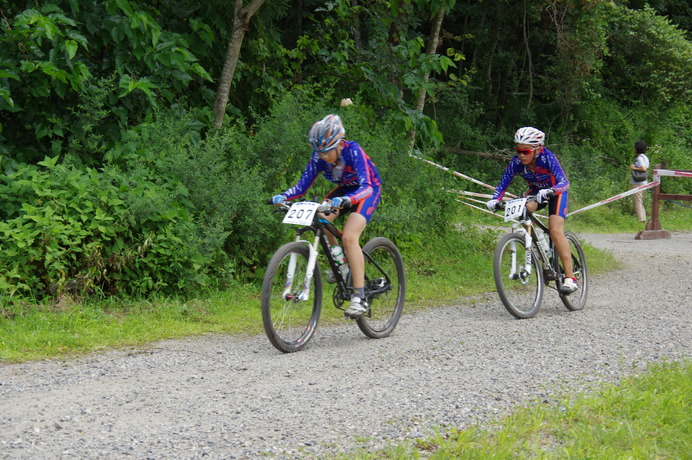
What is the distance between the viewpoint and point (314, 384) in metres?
5.35

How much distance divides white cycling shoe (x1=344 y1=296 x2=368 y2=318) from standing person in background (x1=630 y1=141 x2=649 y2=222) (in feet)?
44.2

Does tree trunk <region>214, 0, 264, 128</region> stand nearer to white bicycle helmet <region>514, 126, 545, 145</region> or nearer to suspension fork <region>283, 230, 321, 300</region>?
white bicycle helmet <region>514, 126, 545, 145</region>

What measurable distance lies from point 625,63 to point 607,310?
1807cm

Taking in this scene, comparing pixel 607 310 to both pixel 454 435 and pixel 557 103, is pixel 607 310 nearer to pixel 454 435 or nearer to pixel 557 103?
pixel 454 435

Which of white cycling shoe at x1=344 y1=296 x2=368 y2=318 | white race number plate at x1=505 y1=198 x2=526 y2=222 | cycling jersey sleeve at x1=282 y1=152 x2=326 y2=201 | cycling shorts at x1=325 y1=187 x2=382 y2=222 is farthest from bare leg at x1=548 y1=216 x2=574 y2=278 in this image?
cycling jersey sleeve at x1=282 y1=152 x2=326 y2=201

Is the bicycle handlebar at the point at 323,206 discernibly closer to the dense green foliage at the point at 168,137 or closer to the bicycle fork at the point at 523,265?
the dense green foliage at the point at 168,137

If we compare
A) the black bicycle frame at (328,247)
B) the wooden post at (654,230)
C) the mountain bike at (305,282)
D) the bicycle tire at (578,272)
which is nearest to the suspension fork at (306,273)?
the mountain bike at (305,282)

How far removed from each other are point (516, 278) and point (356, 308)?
92.8 inches

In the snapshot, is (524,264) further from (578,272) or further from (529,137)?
(529,137)

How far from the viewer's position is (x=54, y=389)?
513cm

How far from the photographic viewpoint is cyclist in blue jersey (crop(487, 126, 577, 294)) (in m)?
8.37

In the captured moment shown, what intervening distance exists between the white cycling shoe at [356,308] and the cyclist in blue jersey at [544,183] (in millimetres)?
2283

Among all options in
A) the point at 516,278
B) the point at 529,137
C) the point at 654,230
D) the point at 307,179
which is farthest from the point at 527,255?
the point at 654,230

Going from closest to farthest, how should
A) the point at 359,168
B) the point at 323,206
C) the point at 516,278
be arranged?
the point at 323,206, the point at 359,168, the point at 516,278
